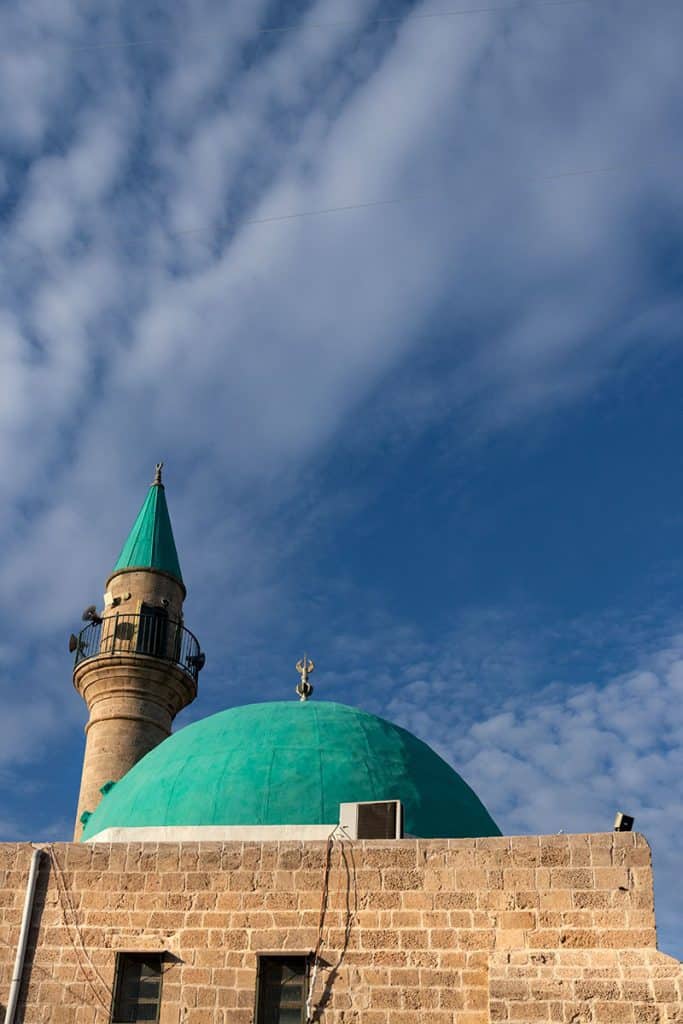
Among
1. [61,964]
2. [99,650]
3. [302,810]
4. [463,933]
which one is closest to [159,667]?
[99,650]

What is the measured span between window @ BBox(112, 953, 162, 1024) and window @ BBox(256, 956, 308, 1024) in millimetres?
693

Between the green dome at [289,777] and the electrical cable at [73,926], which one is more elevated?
the green dome at [289,777]

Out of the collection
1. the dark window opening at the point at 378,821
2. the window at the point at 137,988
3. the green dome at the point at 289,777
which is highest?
the green dome at the point at 289,777

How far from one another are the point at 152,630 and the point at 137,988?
8.19 metres

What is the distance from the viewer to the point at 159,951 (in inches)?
296

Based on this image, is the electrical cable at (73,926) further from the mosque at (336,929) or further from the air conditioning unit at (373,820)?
the air conditioning unit at (373,820)

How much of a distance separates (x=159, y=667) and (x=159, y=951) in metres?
7.71

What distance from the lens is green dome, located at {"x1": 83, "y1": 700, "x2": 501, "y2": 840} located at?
29.7 ft

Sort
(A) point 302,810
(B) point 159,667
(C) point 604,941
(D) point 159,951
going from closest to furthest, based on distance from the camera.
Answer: (C) point 604,941, (D) point 159,951, (A) point 302,810, (B) point 159,667

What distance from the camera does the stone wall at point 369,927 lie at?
698 cm

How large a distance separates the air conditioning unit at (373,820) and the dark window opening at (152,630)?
726 cm

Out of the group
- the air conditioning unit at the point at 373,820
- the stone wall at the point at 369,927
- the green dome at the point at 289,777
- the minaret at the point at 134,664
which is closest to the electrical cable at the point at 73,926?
the stone wall at the point at 369,927

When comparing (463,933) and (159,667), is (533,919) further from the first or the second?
(159,667)

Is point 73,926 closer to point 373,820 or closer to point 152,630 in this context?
point 373,820
